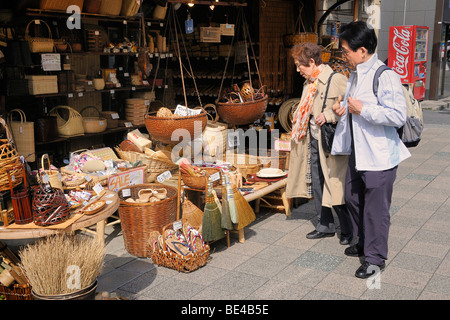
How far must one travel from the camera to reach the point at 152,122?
4.64 meters

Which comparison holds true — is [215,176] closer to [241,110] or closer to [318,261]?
[318,261]

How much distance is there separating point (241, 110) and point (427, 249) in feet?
8.11

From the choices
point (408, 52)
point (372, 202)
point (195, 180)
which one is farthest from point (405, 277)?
point (408, 52)

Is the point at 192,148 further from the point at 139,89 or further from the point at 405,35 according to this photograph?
the point at 405,35

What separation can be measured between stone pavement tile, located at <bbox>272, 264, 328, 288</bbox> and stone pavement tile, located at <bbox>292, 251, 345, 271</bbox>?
7cm

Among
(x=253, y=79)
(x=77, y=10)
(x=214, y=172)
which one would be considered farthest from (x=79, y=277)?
(x=253, y=79)

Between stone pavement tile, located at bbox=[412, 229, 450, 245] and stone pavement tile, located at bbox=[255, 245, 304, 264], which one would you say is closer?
stone pavement tile, located at bbox=[255, 245, 304, 264]

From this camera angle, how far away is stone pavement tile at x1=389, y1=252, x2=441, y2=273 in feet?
12.3

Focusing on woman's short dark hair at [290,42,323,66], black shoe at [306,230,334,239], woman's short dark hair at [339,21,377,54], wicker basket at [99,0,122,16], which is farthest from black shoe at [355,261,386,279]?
wicker basket at [99,0,122,16]

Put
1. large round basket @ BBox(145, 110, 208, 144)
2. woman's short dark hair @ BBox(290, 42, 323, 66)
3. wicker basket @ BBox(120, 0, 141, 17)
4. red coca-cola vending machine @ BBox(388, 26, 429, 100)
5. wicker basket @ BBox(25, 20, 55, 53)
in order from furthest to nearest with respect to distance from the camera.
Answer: red coca-cola vending machine @ BBox(388, 26, 429, 100) → wicker basket @ BBox(120, 0, 141, 17) → wicker basket @ BBox(25, 20, 55, 53) → large round basket @ BBox(145, 110, 208, 144) → woman's short dark hair @ BBox(290, 42, 323, 66)

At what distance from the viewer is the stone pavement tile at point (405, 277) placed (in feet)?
11.4

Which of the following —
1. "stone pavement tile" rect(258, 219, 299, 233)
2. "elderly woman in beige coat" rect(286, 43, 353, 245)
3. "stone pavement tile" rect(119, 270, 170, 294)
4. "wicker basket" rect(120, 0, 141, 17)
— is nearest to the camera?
"stone pavement tile" rect(119, 270, 170, 294)

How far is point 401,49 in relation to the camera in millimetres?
12648

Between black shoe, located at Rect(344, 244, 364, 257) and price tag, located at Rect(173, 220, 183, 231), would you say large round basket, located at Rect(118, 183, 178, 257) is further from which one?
black shoe, located at Rect(344, 244, 364, 257)
